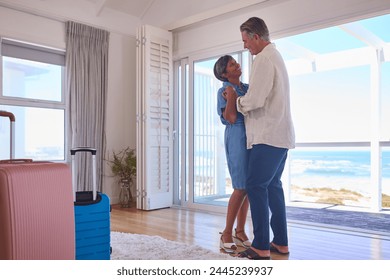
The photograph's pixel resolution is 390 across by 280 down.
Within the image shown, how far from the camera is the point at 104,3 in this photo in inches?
174

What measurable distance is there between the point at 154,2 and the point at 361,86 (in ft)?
17.2

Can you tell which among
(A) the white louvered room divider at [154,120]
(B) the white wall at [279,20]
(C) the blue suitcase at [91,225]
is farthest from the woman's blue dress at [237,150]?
(A) the white louvered room divider at [154,120]

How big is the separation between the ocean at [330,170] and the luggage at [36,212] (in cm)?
733

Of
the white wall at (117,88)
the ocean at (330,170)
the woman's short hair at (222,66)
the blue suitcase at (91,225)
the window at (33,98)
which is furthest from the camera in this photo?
the ocean at (330,170)

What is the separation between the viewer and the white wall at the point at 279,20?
3.10 m

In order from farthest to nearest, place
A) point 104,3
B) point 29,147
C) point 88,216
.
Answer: point 104,3
point 29,147
point 88,216

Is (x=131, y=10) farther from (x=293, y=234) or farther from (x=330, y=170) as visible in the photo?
(x=330, y=170)

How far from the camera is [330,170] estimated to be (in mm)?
8789

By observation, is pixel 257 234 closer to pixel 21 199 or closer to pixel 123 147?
pixel 21 199

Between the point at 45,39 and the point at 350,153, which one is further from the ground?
the point at 45,39

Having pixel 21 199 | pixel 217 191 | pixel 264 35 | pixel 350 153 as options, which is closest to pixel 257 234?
pixel 264 35

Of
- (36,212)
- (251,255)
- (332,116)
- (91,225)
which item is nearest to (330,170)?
(332,116)

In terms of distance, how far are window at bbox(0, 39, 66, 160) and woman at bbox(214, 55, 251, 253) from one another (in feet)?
8.16

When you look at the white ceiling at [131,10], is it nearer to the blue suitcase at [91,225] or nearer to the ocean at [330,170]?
the blue suitcase at [91,225]
